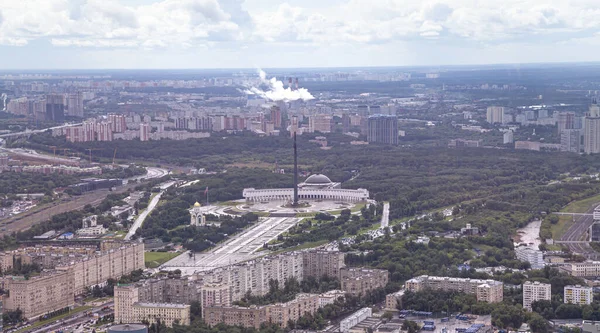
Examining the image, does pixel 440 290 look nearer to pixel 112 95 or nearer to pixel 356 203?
pixel 356 203

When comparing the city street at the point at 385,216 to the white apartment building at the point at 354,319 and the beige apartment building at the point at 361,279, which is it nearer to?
the beige apartment building at the point at 361,279

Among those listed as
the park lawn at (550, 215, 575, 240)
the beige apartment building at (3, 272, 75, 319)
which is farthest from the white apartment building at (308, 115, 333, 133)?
the beige apartment building at (3, 272, 75, 319)

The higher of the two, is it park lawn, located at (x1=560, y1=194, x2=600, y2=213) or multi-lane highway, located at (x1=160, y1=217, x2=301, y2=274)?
park lawn, located at (x1=560, y1=194, x2=600, y2=213)

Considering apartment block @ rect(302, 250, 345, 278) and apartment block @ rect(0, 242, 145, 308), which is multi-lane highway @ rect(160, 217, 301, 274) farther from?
apartment block @ rect(302, 250, 345, 278)

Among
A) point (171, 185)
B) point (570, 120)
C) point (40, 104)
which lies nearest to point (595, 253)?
point (171, 185)

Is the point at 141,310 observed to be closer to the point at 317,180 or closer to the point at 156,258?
the point at 156,258

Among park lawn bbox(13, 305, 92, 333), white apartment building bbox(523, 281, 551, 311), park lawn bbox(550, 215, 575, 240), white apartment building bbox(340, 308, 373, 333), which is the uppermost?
white apartment building bbox(523, 281, 551, 311)

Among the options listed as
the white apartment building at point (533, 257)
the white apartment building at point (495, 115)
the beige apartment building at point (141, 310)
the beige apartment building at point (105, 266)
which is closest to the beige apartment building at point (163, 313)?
the beige apartment building at point (141, 310)
